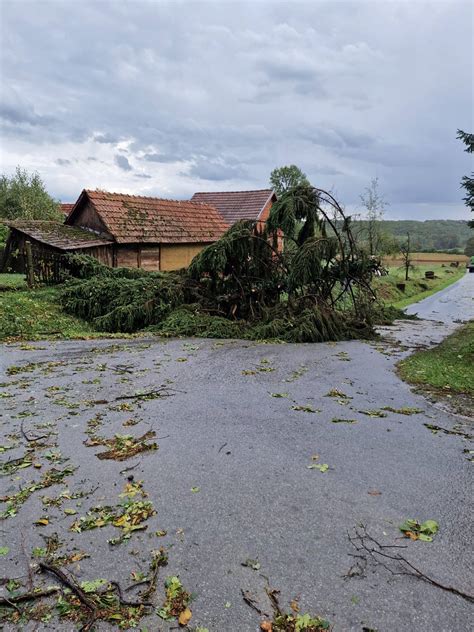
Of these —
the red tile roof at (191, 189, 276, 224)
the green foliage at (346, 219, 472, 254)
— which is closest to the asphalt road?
the red tile roof at (191, 189, 276, 224)

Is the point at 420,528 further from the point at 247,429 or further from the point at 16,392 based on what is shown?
the point at 16,392

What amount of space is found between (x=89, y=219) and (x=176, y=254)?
4.47m

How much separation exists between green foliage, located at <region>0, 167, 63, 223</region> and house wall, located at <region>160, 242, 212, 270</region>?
1596 cm

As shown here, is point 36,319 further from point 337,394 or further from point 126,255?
point 337,394

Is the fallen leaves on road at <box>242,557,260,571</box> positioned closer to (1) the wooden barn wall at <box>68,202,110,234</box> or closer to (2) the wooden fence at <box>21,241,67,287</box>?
(2) the wooden fence at <box>21,241,67,287</box>

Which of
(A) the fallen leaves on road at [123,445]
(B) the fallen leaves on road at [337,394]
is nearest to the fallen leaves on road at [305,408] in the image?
(B) the fallen leaves on road at [337,394]

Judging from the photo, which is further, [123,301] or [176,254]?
[176,254]

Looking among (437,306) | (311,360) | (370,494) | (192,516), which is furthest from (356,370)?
(437,306)

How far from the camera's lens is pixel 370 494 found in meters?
3.86

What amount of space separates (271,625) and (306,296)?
10.8 metres

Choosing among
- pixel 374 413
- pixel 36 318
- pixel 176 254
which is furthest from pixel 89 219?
pixel 374 413

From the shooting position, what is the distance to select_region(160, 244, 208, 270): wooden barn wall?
21734 millimetres

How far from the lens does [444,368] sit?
347 inches

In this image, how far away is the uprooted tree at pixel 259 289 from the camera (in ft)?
41.2
